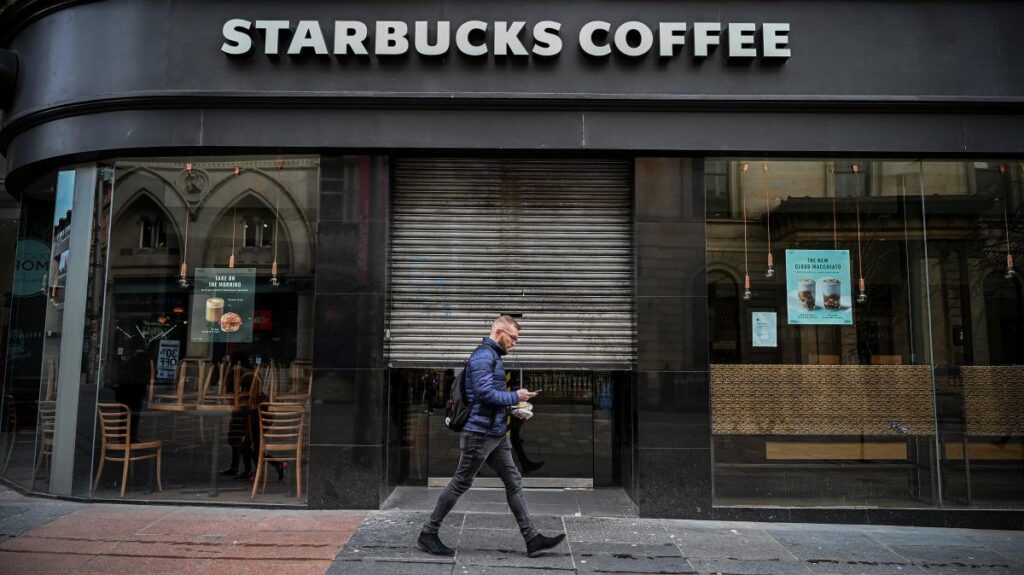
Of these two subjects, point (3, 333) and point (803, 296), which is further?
point (3, 333)

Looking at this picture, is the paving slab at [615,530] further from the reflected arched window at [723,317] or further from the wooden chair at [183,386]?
the wooden chair at [183,386]

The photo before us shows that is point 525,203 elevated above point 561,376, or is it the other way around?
point 525,203

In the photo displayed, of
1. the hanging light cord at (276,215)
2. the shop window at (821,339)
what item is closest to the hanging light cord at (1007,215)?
the shop window at (821,339)

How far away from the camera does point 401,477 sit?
26.0ft

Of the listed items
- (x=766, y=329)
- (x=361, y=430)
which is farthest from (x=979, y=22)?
(x=361, y=430)

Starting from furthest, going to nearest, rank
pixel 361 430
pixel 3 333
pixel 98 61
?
1. pixel 3 333
2. pixel 98 61
3. pixel 361 430

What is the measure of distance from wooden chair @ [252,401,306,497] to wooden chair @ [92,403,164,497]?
124 centimetres

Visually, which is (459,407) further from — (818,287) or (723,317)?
(818,287)

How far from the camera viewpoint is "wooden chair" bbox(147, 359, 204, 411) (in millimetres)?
7496

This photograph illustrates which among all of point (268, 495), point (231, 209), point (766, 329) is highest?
point (231, 209)

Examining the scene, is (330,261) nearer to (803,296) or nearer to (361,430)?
(361,430)

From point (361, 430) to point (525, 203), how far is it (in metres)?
3.19

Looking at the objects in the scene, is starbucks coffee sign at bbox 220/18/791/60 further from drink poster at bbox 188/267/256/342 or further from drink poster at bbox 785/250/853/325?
drink poster at bbox 188/267/256/342

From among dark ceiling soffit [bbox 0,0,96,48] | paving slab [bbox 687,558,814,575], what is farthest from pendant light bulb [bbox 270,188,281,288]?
paving slab [bbox 687,558,814,575]
